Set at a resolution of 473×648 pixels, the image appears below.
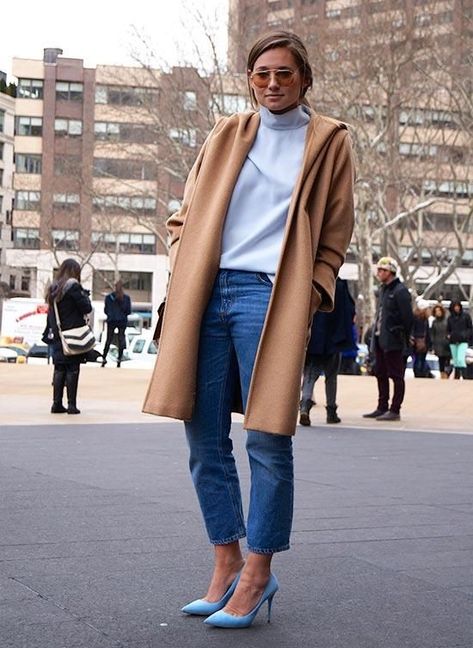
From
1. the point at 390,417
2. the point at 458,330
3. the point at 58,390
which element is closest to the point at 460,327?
the point at 458,330

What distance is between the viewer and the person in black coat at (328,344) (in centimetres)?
1420

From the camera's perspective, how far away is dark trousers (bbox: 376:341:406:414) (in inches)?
604

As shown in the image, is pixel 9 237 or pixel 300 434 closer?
pixel 300 434

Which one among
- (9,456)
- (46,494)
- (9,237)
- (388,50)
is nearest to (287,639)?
(46,494)

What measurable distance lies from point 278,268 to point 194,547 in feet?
5.94

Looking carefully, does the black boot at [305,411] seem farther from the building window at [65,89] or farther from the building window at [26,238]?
the building window at [65,89]

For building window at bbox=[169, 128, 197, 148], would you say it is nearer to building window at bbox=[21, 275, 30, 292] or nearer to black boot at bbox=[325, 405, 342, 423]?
black boot at bbox=[325, 405, 342, 423]

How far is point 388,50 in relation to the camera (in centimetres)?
3497

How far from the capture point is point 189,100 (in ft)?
128

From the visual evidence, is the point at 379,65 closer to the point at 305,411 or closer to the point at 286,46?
the point at 305,411

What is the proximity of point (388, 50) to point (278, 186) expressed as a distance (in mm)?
31340

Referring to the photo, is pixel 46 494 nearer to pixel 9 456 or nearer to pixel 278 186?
pixel 9 456

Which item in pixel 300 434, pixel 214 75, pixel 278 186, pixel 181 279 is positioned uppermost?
pixel 214 75

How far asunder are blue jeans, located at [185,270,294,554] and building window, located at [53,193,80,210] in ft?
251
